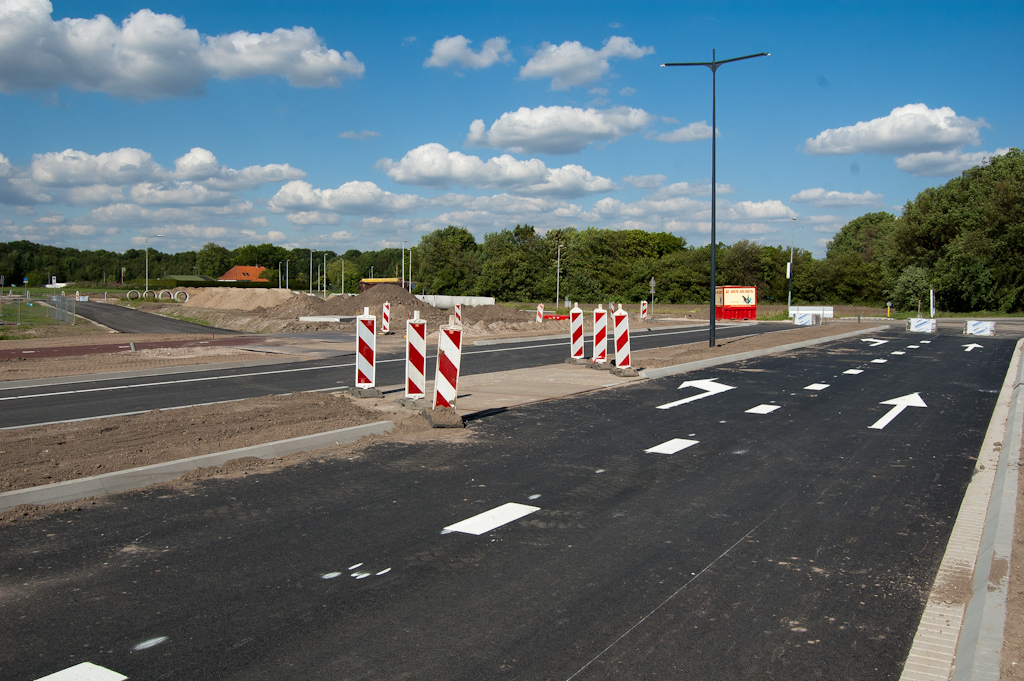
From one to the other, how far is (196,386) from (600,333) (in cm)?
A: 899

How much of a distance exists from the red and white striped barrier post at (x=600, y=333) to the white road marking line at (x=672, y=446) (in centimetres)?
720

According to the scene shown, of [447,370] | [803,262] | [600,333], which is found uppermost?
[803,262]

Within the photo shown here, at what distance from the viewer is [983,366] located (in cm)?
2028

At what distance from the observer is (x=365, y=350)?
485 inches

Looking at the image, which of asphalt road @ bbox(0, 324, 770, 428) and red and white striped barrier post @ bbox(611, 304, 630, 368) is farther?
red and white striped barrier post @ bbox(611, 304, 630, 368)

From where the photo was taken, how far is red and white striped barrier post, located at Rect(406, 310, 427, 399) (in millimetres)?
11156

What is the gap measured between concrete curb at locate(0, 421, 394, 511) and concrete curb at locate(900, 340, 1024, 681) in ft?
21.0

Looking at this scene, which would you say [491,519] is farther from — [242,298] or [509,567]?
[242,298]

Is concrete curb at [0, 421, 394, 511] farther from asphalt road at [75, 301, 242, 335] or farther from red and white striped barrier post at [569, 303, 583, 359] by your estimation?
asphalt road at [75, 301, 242, 335]

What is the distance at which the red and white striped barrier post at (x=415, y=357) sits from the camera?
11156mm

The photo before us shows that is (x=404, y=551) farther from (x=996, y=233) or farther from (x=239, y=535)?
(x=996, y=233)

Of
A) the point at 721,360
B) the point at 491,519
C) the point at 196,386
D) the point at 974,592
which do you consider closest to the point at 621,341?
the point at 721,360

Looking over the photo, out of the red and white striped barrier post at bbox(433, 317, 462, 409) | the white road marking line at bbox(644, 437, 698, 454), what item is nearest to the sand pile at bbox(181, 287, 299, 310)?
the red and white striped barrier post at bbox(433, 317, 462, 409)

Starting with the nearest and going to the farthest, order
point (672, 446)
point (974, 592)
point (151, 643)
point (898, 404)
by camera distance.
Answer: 1. point (151, 643)
2. point (974, 592)
3. point (672, 446)
4. point (898, 404)
